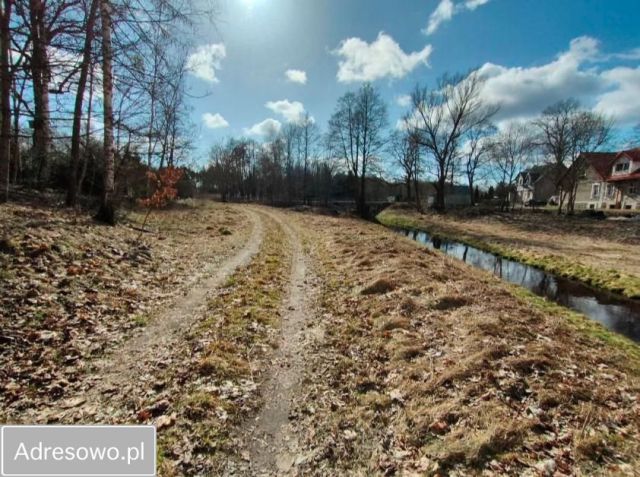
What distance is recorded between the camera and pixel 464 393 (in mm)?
3959

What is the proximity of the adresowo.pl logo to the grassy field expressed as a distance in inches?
519

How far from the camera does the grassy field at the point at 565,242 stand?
482 inches

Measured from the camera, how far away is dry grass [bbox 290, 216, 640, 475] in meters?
3.08

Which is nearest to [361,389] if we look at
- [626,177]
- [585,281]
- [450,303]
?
[450,303]

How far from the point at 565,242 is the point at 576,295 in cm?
1206

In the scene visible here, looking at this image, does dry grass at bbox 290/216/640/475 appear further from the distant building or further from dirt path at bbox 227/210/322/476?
the distant building

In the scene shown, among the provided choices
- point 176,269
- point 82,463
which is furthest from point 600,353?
point 176,269

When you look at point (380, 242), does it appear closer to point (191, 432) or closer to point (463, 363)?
point (463, 363)

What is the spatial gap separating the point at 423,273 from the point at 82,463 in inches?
326

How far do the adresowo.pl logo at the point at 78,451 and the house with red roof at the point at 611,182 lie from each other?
4272 cm

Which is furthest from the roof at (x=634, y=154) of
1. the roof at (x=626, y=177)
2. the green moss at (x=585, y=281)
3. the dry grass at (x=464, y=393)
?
the dry grass at (x=464, y=393)

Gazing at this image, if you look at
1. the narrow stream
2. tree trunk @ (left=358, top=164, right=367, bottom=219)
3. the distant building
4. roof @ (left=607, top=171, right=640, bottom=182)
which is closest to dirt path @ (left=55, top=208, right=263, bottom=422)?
the narrow stream

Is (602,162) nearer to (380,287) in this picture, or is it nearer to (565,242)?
(565,242)

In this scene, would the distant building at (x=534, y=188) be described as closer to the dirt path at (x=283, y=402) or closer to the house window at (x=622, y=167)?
the house window at (x=622, y=167)
